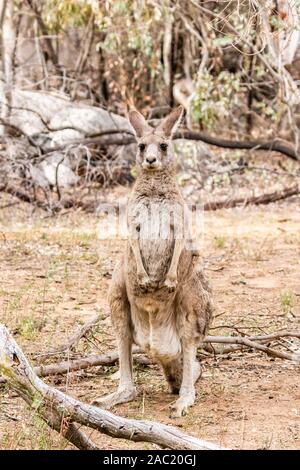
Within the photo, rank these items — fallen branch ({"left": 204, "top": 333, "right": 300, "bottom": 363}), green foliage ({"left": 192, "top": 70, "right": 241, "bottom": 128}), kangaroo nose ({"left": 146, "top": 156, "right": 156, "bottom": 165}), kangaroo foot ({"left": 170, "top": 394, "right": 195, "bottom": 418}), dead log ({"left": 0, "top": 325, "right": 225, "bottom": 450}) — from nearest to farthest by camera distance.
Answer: dead log ({"left": 0, "top": 325, "right": 225, "bottom": 450}), kangaroo foot ({"left": 170, "top": 394, "right": 195, "bottom": 418}), kangaroo nose ({"left": 146, "top": 156, "right": 156, "bottom": 165}), fallen branch ({"left": 204, "top": 333, "right": 300, "bottom": 363}), green foliage ({"left": 192, "top": 70, "right": 241, "bottom": 128})

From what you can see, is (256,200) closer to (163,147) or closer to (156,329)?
(163,147)

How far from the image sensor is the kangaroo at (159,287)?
524cm

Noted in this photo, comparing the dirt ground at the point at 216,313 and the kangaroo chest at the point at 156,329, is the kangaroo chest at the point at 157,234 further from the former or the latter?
the dirt ground at the point at 216,313

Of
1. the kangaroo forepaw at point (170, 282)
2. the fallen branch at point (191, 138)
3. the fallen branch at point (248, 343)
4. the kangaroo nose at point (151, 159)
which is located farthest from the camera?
the fallen branch at point (191, 138)

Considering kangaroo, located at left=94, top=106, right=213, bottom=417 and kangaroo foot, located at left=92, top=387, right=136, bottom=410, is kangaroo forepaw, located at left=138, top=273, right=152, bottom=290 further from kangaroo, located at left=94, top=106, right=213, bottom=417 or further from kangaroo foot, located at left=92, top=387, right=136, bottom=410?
kangaroo foot, located at left=92, top=387, right=136, bottom=410

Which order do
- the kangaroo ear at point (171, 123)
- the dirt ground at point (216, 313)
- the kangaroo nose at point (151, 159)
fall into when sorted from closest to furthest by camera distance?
1. the dirt ground at point (216, 313)
2. the kangaroo nose at point (151, 159)
3. the kangaroo ear at point (171, 123)

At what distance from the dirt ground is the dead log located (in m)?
0.16

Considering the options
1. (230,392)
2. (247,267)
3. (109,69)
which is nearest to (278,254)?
(247,267)

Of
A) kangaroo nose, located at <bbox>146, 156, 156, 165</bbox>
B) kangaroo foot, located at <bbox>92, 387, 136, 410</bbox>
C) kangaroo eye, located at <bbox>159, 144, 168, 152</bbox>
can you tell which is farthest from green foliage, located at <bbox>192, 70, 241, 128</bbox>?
kangaroo foot, located at <bbox>92, 387, 136, 410</bbox>

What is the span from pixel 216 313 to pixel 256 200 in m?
5.33

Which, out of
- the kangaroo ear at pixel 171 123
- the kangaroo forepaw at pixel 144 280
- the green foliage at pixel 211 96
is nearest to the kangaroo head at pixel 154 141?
the kangaroo ear at pixel 171 123

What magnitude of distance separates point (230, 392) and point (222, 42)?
890cm

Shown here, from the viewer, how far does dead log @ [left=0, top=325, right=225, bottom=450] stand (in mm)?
3934
